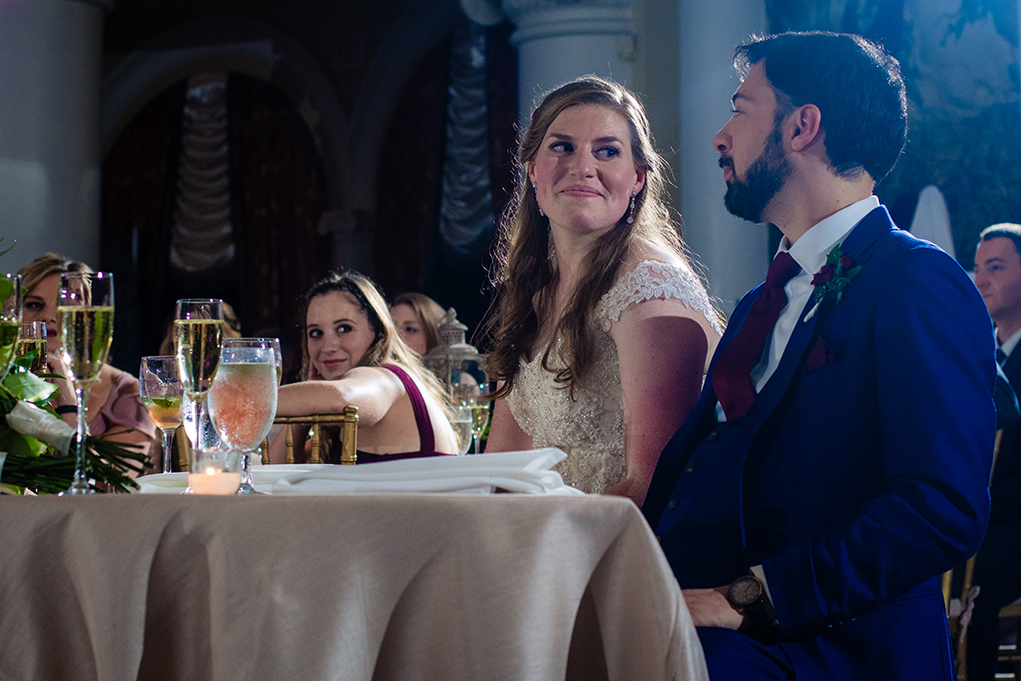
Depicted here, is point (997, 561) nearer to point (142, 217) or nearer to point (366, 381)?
point (366, 381)

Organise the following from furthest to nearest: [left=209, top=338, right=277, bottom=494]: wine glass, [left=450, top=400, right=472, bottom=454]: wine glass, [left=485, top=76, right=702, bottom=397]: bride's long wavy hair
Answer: [left=450, top=400, right=472, bottom=454]: wine glass
[left=485, top=76, right=702, bottom=397]: bride's long wavy hair
[left=209, top=338, right=277, bottom=494]: wine glass

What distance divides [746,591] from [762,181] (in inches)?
25.5

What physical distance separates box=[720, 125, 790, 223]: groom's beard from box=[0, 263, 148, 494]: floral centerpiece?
954 millimetres

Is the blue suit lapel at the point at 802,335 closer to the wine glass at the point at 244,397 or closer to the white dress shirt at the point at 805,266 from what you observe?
the white dress shirt at the point at 805,266

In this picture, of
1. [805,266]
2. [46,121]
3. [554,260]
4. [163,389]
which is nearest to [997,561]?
[554,260]

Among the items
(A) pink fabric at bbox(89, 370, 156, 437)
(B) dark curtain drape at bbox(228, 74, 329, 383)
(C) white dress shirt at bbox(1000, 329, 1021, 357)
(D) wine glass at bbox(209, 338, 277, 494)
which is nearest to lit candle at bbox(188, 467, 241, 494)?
(D) wine glass at bbox(209, 338, 277, 494)

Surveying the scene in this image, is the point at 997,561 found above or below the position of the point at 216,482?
below

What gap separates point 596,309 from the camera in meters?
1.77

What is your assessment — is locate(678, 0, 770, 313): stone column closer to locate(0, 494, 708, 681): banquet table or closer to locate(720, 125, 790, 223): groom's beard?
locate(720, 125, 790, 223): groom's beard

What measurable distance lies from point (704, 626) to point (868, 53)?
34.7 inches

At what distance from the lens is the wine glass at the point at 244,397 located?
3.65ft

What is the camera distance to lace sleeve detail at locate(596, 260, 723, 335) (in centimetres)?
170

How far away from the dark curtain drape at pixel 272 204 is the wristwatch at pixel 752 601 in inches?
299

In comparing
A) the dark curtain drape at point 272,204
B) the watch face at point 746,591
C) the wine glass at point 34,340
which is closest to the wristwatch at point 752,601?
the watch face at point 746,591
